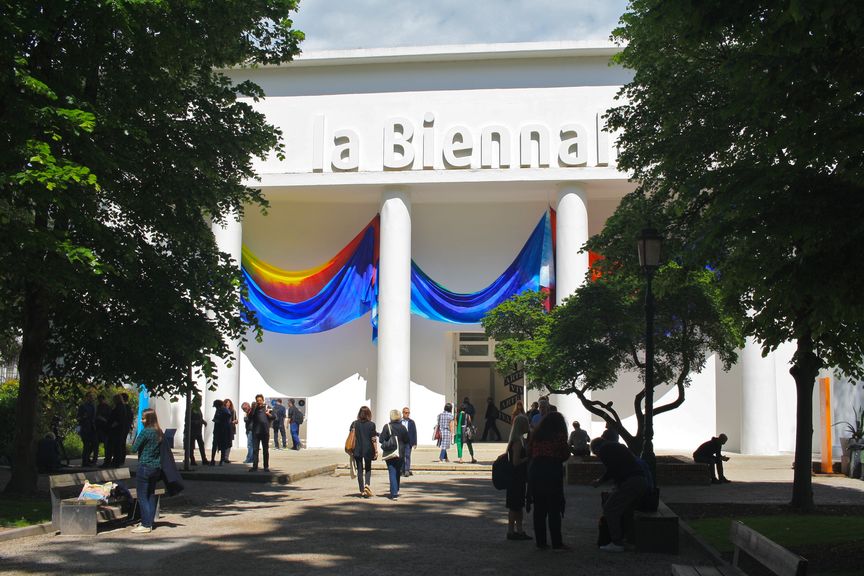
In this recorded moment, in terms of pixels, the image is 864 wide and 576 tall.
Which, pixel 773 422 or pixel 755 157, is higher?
pixel 755 157

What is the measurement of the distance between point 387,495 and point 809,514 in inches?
289

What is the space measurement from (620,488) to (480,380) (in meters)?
26.2

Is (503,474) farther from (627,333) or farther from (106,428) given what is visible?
(106,428)

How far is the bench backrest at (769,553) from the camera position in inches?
261

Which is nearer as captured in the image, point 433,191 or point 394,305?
point 394,305

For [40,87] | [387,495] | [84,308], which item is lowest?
[387,495]

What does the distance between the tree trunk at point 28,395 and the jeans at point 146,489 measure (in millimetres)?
4434

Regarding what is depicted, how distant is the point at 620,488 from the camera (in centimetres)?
1124

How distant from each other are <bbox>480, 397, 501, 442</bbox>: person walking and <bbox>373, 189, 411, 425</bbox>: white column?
346 cm

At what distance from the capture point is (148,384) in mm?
16297

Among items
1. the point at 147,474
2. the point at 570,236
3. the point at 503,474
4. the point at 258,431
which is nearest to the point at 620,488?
the point at 503,474

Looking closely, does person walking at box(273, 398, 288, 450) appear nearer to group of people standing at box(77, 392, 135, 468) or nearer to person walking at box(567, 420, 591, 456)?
group of people standing at box(77, 392, 135, 468)

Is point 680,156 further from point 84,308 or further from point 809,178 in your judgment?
point 84,308

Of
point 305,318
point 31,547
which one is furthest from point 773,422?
point 31,547
